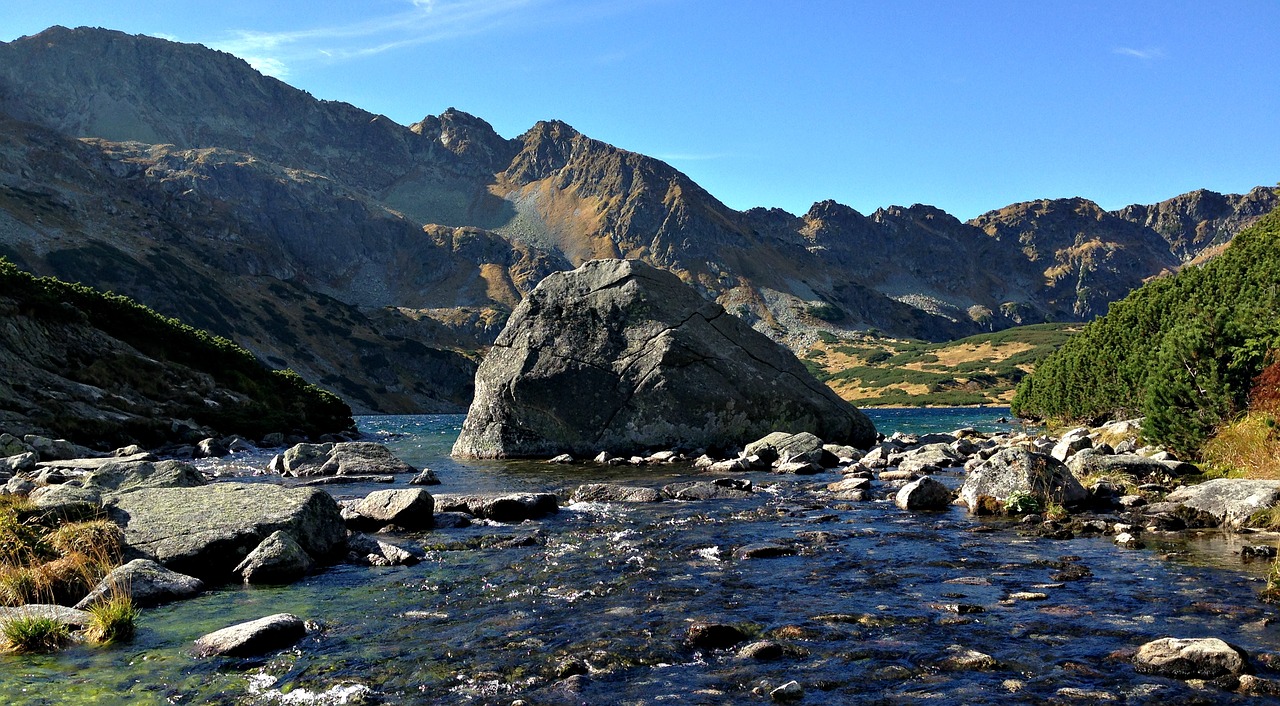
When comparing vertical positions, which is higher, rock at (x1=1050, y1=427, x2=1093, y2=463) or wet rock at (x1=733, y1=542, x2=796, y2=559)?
wet rock at (x1=733, y1=542, x2=796, y2=559)

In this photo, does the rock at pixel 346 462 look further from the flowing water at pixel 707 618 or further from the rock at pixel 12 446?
the flowing water at pixel 707 618

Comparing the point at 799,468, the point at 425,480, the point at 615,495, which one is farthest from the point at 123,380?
the point at 799,468

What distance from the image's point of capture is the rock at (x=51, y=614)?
10.6m

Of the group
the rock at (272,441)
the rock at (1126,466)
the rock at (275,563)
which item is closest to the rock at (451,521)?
the rock at (275,563)

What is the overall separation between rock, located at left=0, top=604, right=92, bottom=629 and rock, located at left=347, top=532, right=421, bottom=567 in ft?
18.1

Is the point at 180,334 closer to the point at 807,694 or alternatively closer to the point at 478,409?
the point at 478,409

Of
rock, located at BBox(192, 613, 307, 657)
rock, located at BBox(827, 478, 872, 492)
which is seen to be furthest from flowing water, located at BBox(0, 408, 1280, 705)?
rock, located at BBox(827, 478, 872, 492)

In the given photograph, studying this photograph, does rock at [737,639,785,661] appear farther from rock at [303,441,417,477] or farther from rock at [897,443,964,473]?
rock at [303,441,417,477]

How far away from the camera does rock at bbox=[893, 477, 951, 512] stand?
22630 mm

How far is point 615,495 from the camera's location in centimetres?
2606

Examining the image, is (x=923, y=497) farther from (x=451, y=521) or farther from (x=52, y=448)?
(x=52, y=448)

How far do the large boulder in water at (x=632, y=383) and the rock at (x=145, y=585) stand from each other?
3245 cm

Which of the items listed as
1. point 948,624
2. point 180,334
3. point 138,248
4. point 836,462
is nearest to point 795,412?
point 836,462

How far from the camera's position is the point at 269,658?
383 inches
